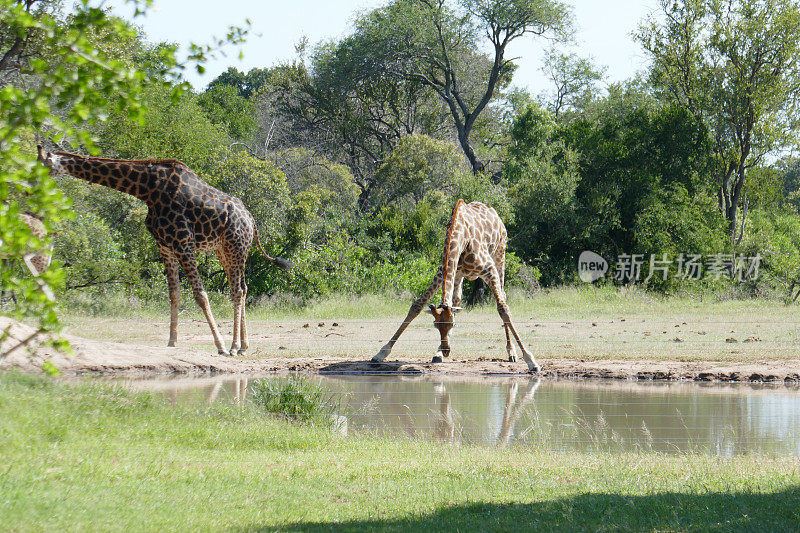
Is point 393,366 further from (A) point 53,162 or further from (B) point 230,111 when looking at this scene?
(B) point 230,111

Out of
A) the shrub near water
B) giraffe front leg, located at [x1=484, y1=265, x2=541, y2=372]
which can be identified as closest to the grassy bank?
giraffe front leg, located at [x1=484, y1=265, x2=541, y2=372]

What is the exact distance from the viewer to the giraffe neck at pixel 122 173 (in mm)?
13539

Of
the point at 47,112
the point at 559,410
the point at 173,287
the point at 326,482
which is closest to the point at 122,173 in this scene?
the point at 173,287

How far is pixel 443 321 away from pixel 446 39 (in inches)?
1024

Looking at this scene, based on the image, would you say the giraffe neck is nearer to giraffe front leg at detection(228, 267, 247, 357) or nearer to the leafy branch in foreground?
giraffe front leg at detection(228, 267, 247, 357)

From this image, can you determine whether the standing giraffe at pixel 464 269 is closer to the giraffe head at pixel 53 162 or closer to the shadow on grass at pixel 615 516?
the giraffe head at pixel 53 162

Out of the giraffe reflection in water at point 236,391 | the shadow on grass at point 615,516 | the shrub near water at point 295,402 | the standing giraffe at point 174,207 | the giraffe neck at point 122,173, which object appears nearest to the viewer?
the shadow on grass at point 615,516

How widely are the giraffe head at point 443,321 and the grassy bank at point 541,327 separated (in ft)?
2.79

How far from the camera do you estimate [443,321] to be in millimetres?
12961

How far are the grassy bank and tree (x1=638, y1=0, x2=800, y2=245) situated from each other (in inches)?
314

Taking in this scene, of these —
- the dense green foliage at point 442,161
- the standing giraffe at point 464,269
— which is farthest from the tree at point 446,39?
the standing giraffe at point 464,269

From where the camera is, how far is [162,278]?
71.9ft

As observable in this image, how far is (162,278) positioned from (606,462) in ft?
57.3

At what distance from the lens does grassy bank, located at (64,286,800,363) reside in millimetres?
14570
